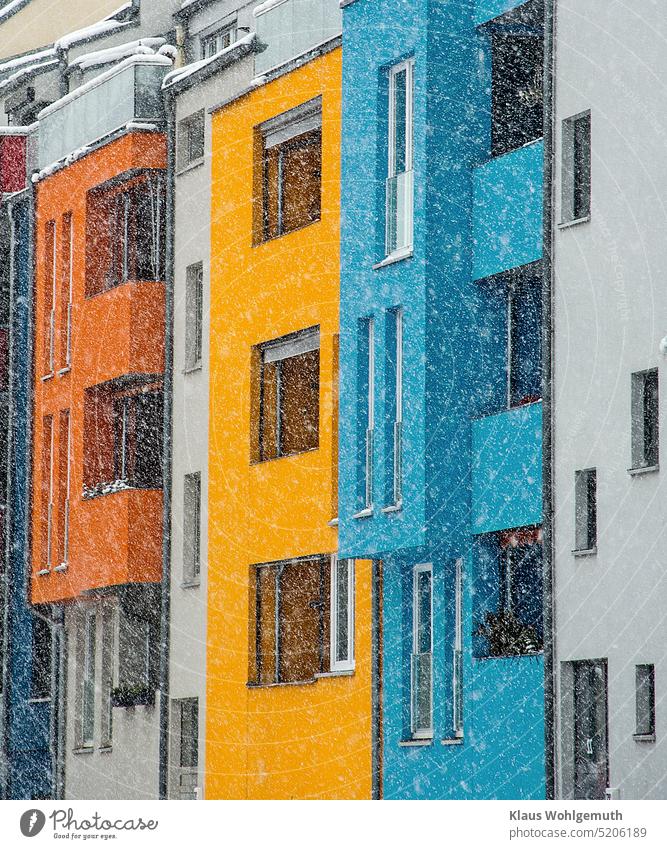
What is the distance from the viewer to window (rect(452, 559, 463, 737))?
3188 cm

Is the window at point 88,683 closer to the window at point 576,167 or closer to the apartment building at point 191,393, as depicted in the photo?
the apartment building at point 191,393

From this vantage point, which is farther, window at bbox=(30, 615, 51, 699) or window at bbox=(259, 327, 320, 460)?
window at bbox=(30, 615, 51, 699)

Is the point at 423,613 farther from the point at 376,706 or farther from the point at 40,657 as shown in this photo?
the point at 40,657

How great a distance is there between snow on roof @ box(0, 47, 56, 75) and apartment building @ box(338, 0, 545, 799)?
1878cm

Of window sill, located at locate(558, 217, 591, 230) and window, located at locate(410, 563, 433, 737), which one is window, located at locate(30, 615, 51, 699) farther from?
window sill, located at locate(558, 217, 591, 230)

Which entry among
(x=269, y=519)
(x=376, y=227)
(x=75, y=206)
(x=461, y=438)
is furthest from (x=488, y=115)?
(x=75, y=206)

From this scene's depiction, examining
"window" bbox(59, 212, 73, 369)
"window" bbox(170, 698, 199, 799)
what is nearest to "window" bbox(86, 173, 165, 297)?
"window" bbox(59, 212, 73, 369)

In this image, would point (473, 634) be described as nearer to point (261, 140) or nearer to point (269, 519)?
point (269, 519)

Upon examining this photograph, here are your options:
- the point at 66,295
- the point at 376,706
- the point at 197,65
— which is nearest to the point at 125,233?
the point at 66,295

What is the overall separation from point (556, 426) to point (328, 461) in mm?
5813

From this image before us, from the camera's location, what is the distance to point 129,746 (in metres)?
41.0

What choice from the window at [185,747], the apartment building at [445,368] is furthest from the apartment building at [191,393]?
the apartment building at [445,368]

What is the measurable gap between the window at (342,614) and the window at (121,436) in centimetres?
748

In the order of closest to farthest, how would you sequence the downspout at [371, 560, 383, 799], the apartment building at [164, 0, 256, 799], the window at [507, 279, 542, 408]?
the window at [507, 279, 542, 408], the downspout at [371, 560, 383, 799], the apartment building at [164, 0, 256, 799]
